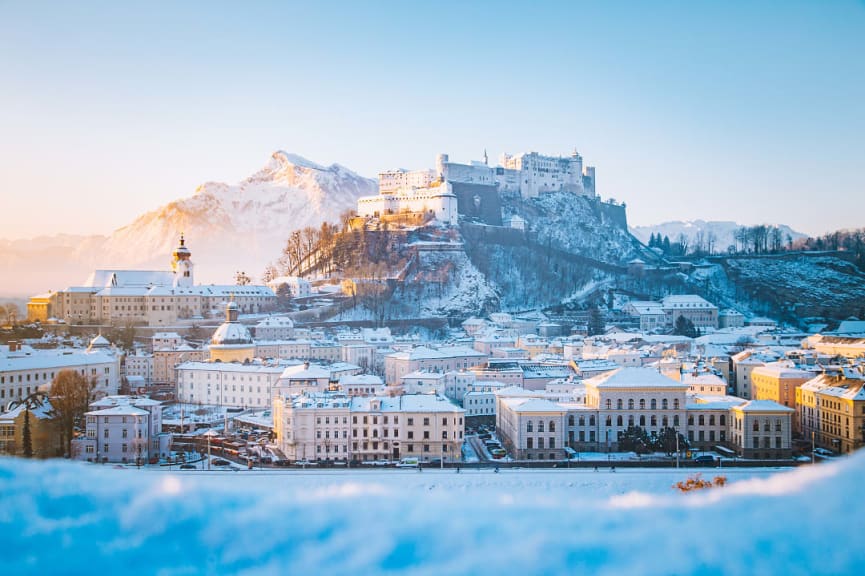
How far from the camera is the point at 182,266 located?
2492 centimetres

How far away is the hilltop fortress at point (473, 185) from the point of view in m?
32.5

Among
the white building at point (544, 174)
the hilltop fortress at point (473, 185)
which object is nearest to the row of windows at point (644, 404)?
the hilltop fortress at point (473, 185)

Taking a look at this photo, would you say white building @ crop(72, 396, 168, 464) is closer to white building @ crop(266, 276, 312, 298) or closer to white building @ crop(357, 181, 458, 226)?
white building @ crop(266, 276, 312, 298)

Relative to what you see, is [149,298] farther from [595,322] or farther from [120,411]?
[595,322]

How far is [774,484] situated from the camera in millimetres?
1495

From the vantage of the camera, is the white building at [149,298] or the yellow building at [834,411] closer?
the yellow building at [834,411]

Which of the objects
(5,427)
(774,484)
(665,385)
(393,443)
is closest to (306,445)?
(393,443)

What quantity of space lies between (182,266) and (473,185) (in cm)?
1440

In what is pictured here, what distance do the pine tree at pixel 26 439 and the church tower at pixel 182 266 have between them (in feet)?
51.9

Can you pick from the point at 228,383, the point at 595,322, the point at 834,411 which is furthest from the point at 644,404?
the point at 595,322

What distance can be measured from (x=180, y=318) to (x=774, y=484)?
927 inches

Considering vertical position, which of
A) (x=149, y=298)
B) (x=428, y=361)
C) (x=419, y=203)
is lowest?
(x=428, y=361)

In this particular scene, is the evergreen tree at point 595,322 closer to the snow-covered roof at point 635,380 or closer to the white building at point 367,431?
the snow-covered roof at point 635,380

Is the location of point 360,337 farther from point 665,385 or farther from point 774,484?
point 774,484
